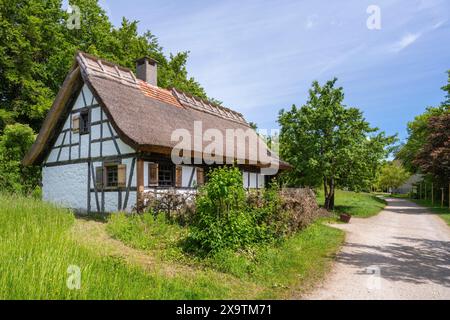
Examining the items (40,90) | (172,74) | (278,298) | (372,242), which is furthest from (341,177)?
(40,90)

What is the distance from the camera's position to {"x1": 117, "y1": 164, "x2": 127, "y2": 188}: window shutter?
1220cm

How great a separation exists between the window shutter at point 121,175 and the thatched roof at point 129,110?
1.25m

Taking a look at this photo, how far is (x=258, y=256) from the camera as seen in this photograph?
6.97 m

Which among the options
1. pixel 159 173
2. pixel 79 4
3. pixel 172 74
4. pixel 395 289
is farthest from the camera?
pixel 172 74

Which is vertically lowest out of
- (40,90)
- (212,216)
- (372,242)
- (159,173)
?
(372,242)

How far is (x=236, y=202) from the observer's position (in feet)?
25.6

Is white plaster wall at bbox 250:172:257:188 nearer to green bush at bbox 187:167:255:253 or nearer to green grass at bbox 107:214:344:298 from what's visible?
green grass at bbox 107:214:344:298

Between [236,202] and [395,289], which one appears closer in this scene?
[395,289]

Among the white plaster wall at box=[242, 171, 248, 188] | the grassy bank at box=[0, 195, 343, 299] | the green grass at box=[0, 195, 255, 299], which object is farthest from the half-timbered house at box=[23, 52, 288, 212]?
the green grass at box=[0, 195, 255, 299]

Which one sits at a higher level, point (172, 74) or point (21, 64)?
point (172, 74)

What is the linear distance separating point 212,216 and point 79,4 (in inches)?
1028

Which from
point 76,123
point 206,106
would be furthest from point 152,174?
point 206,106

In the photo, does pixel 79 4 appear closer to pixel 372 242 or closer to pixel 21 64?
pixel 21 64

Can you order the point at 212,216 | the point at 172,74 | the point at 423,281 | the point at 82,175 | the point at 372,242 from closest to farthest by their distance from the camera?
the point at 423,281, the point at 212,216, the point at 372,242, the point at 82,175, the point at 172,74
